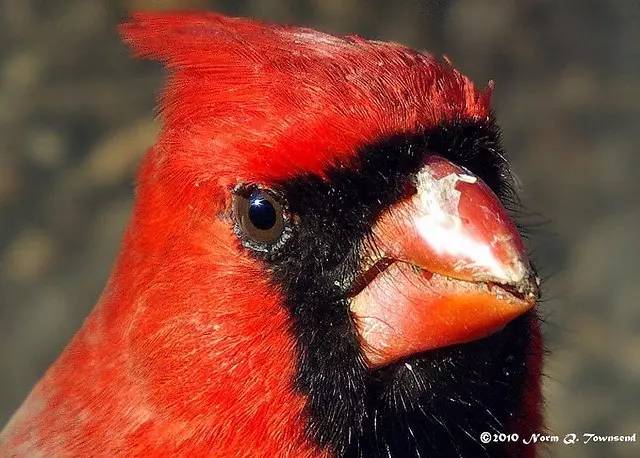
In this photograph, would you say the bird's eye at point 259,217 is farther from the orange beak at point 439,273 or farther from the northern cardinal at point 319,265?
the orange beak at point 439,273

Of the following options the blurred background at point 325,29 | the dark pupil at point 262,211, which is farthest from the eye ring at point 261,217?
the blurred background at point 325,29

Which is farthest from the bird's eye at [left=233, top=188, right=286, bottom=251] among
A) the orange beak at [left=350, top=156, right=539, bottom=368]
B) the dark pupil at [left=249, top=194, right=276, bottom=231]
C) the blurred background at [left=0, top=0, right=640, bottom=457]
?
the blurred background at [left=0, top=0, right=640, bottom=457]

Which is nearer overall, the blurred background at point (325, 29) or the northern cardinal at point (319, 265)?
the northern cardinal at point (319, 265)

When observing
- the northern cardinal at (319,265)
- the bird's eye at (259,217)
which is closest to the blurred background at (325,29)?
the northern cardinal at (319,265)

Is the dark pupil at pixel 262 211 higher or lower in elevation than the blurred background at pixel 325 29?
higher

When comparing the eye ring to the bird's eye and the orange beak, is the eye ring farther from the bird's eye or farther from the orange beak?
the orange beak

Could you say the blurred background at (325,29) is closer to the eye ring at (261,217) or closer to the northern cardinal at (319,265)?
the northern cardinal at (319,265)

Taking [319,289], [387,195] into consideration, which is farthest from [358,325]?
[387,195]
